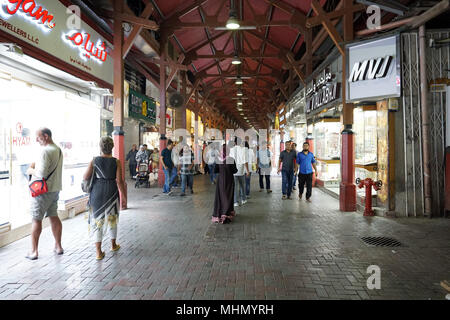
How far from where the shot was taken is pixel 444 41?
22.1ft

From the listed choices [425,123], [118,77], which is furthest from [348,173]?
[118,77]

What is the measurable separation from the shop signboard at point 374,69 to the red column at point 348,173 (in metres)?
0.92

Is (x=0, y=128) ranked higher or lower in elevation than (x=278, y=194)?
higher

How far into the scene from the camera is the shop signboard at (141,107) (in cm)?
1243

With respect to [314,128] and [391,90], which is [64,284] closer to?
[391,90]

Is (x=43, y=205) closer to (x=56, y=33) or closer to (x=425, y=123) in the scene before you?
(x=56, y=33)

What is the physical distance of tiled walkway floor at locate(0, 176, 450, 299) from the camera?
3416 mm

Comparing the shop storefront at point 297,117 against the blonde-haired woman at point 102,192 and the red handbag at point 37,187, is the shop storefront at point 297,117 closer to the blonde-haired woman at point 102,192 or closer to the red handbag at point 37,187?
the blonde-haired woman at point 102,192

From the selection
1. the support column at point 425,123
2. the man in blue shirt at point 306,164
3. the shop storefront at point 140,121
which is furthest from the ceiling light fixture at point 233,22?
the shop storefront at point 140,121

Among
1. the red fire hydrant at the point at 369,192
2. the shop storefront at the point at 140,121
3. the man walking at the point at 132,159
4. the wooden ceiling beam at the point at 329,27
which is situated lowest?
the red fire hydrant at the point at 369,192

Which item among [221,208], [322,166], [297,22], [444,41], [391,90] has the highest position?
[297,22]

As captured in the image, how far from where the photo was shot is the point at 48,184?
4547 millimetres
